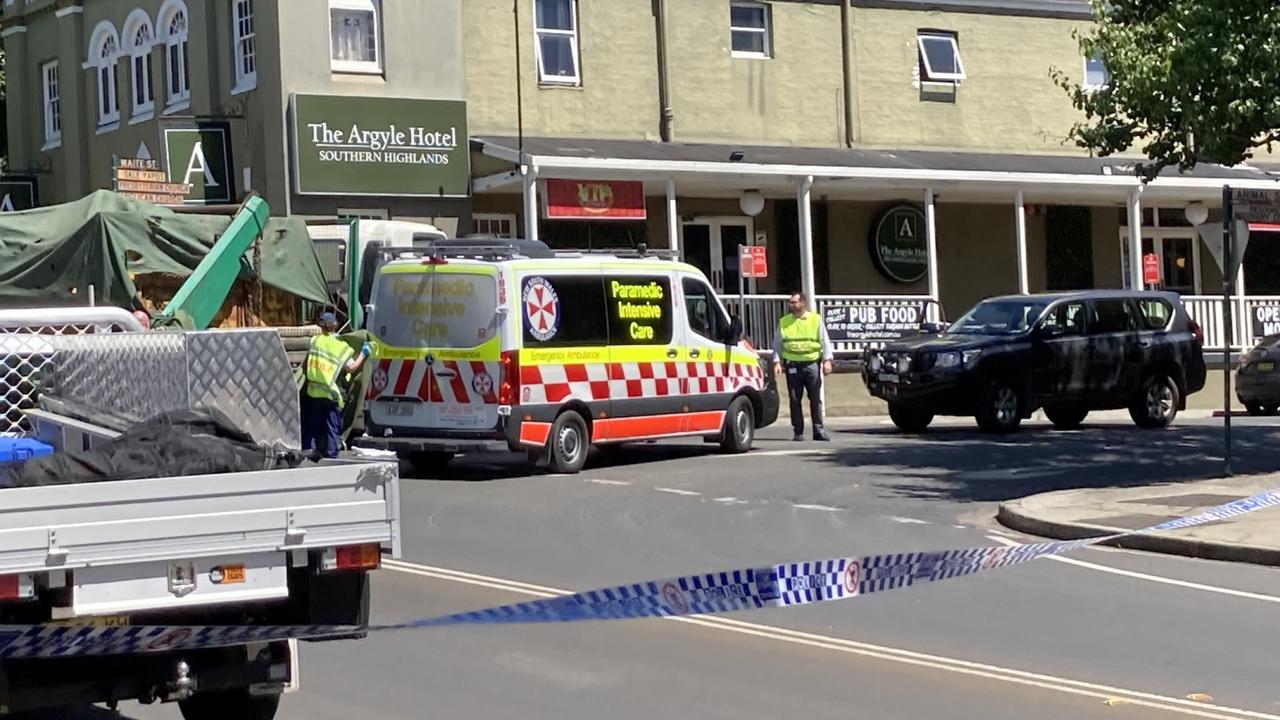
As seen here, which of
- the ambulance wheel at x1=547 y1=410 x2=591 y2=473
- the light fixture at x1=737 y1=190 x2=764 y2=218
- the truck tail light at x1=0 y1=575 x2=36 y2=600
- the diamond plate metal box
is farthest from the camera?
the light fixture at x1=737 y1=190 x2=764 y2=218

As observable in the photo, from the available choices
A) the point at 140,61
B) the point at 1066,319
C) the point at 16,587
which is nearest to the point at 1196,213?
the point at 1066,319

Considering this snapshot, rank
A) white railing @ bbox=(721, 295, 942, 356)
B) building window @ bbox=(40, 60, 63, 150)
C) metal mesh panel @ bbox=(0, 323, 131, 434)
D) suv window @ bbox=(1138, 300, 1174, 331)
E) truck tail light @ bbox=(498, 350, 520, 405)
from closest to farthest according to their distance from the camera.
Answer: metal mesh panel @ bbox=(0, 323, 131, 434) → truck tail light @ bbox=(498, 350, 520, 405) → suv window @ bbox=(1138, 300, 1174, 331) → white railing @ bbox=(721, 295, 942, 356) → building window @ bbox=(40, 60, 63, 150)

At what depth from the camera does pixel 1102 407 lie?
2362 cm

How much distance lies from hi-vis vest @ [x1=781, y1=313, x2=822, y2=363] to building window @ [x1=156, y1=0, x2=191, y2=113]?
1184 cm

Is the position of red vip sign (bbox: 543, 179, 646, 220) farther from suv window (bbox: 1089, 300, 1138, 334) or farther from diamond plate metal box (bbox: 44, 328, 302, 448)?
diamond plate metal box (bbox: 44, 328, 302, 448)

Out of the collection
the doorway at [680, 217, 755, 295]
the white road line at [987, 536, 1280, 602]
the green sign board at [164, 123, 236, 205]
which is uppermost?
the green sign board at [164, 123, 236, 205]

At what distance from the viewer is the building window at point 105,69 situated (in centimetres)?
3089

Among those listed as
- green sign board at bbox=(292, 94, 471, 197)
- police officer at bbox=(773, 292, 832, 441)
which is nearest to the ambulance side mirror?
police officer at bbox=(773, 292, 832, 441)

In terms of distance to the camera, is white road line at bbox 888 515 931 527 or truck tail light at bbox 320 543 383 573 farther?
white road line at bbox 888 515 931 527

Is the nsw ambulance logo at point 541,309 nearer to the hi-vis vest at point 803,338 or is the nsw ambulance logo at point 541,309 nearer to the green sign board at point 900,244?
the hi-vis vest at point 803,338

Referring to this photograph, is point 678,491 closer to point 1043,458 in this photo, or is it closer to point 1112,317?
point 1043,458

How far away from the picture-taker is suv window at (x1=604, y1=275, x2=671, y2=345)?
60.5 ft

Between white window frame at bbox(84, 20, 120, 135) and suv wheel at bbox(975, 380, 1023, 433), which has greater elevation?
white window frame at bbox(84, 20, 120, 135)

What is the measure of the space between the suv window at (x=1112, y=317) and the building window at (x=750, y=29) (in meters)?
8.70
